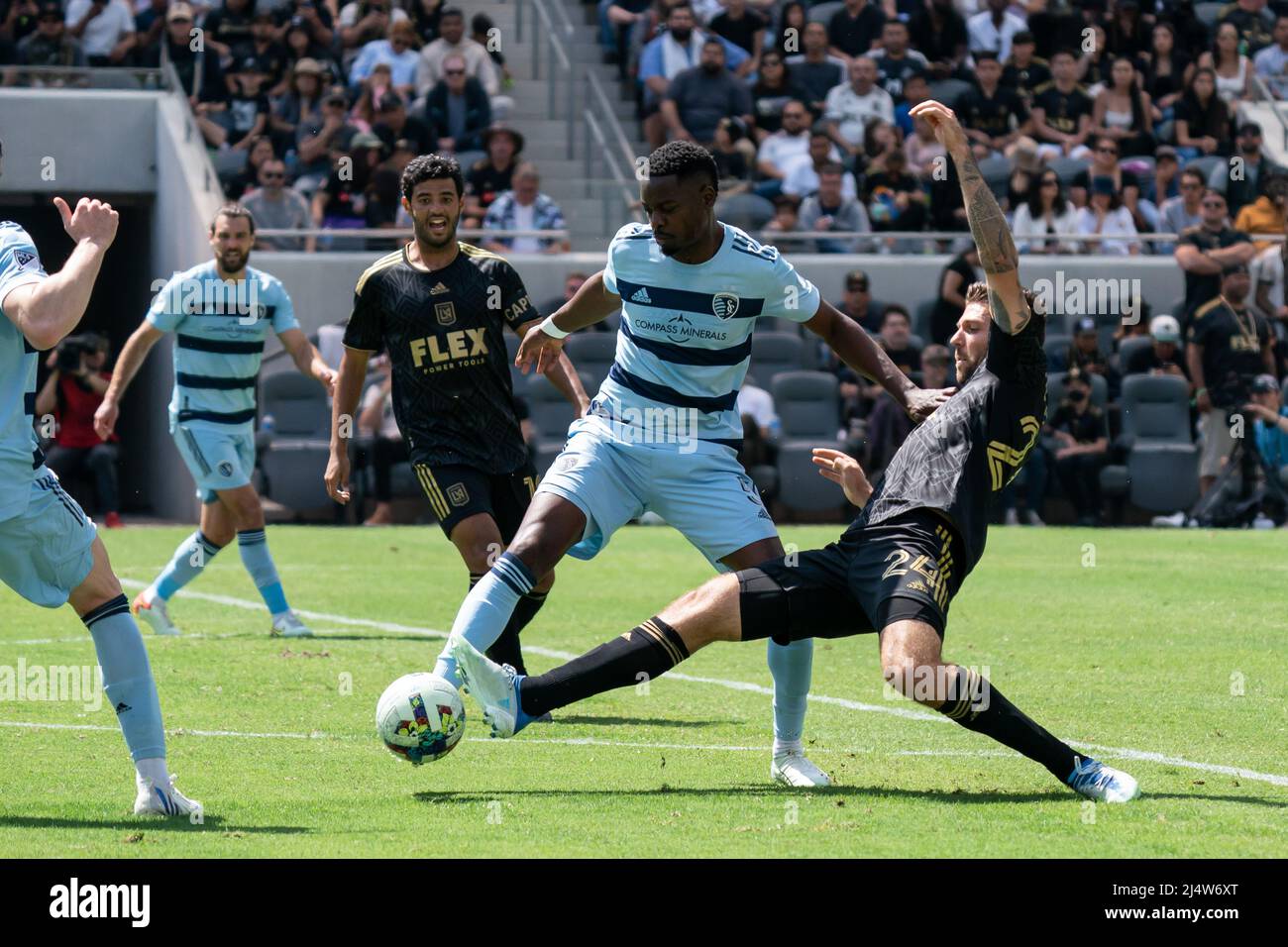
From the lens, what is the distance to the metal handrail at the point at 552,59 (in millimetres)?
24391

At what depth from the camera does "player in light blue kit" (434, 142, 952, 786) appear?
7.39 metres

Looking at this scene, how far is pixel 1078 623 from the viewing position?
497 inches

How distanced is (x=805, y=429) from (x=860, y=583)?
14331 mm

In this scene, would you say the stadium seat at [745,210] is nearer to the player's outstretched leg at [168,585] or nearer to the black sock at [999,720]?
the player's outstretched leg at [168,585]

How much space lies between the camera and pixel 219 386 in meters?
12.6

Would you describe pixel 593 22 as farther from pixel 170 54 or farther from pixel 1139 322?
pixel 1139 322

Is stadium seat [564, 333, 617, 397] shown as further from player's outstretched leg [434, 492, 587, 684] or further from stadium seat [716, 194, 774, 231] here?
player's outstretched leg [434, 492, 587, 684]

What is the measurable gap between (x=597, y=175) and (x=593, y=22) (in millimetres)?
3699

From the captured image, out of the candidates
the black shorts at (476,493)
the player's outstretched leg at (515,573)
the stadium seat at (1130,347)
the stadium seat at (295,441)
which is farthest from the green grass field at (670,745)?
the stadium seat at (1130,347)

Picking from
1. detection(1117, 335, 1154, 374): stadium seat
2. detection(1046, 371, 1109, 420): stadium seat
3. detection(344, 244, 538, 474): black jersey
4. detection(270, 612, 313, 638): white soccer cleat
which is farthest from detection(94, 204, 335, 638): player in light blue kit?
detection(1117, 335, 1154, 374): stadium seat

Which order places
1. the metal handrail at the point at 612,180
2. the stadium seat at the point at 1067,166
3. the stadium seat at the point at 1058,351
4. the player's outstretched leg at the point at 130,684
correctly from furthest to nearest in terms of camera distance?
1. the stadium seat at the point at 1067,166
2. the metal handrail at the point at 612,180
3. the stadium seat at the point at 1058,351
4. the player's outstretched leg at the point at 130,684

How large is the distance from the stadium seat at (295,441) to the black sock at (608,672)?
46.4ft

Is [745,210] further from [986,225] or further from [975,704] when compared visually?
[975,704]

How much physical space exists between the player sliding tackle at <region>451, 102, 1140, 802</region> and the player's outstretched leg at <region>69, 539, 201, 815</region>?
1.08 meters
